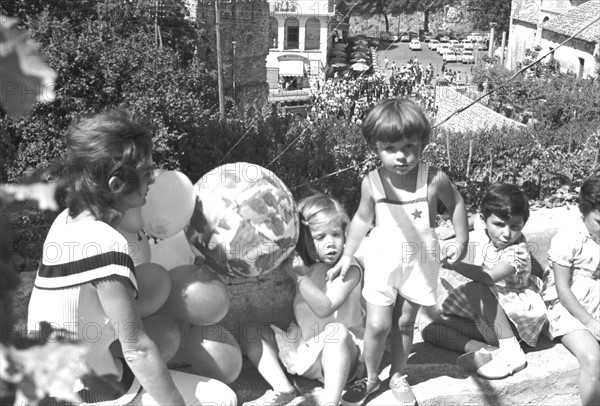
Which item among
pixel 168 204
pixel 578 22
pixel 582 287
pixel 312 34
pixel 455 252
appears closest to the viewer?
pixel 168 204

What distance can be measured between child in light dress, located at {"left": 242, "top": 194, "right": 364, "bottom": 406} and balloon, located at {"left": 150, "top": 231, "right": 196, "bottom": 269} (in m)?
0.37

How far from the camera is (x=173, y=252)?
2570 mm

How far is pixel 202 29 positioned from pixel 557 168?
45.4ft

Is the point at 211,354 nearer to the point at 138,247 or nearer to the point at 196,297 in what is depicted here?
the point at 196,297

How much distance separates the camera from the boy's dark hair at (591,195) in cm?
271

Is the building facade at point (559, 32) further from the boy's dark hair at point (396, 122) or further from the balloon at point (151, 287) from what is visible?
the balloon at point (151, 287)

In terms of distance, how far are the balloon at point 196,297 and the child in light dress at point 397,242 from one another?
42 centimetres

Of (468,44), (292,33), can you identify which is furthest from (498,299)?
(468,44)

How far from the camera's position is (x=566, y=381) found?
2840mm

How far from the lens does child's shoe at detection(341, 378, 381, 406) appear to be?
8.32 feet

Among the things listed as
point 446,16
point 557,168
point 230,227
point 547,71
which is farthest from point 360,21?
point 230,227

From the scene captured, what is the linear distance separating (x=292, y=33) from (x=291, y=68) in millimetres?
3314

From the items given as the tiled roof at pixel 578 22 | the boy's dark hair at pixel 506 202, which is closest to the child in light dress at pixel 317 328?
the boy's dark hair at pixel 506 202

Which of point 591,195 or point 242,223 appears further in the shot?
point 591,195
